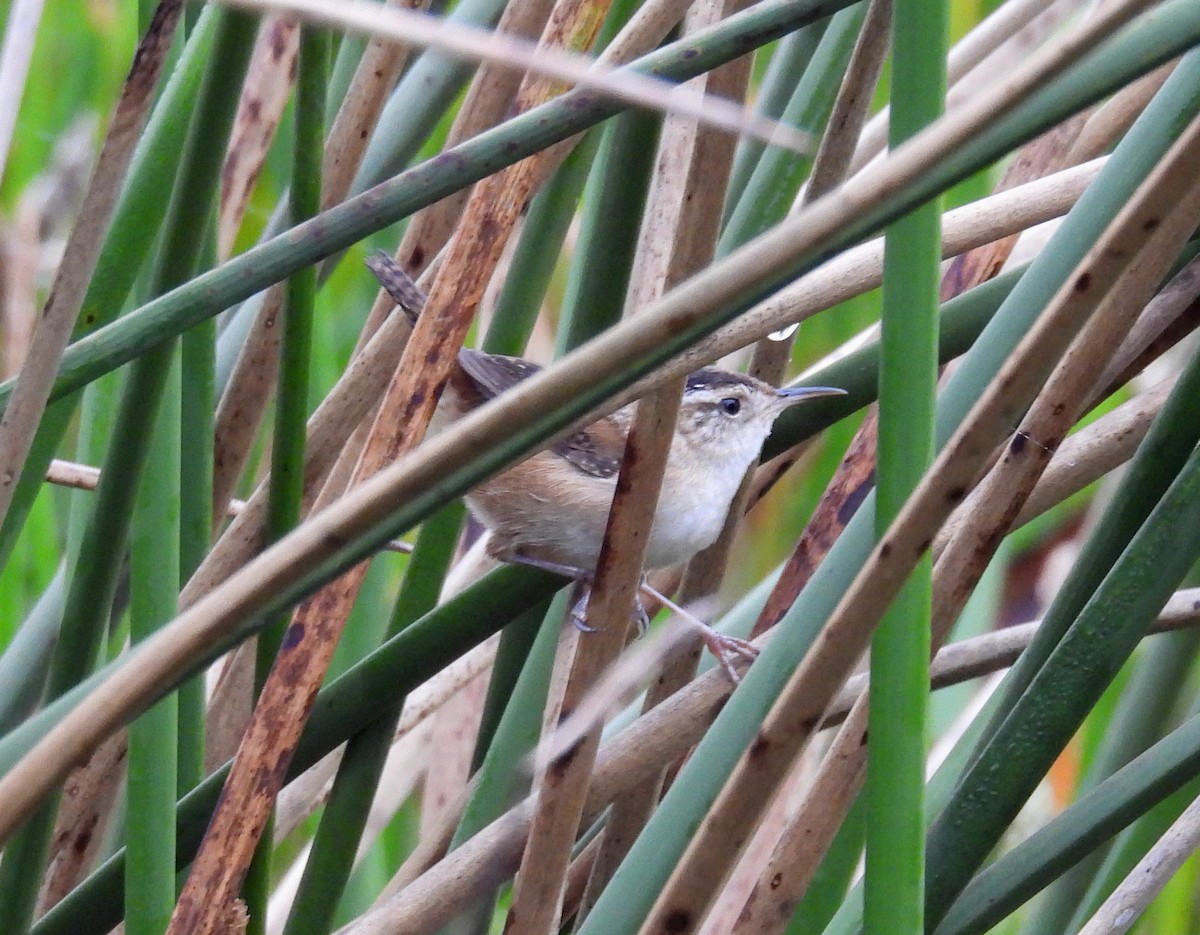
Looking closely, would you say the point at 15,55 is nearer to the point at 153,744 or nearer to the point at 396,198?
the point at 396,198

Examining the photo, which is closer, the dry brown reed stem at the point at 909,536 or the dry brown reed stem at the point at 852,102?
the dry brown reed stem at the point at 909,536

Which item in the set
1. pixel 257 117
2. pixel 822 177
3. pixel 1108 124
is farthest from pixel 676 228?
pixel 257 117

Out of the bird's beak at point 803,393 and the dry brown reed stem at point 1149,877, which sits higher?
the bird's beak at point 803,393

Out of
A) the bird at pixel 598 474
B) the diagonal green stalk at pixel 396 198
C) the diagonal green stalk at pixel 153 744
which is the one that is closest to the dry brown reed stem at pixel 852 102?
the bird at pixel 598 474

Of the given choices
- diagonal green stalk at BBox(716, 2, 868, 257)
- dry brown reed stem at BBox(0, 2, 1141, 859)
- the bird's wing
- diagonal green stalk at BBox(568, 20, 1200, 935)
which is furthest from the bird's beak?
dry brown reed stem at BBox(0, 2, 1141, 859)

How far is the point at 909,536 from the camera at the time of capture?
0.79m

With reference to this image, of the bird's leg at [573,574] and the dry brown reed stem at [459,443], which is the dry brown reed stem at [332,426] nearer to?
the bird's leg at [573,574]

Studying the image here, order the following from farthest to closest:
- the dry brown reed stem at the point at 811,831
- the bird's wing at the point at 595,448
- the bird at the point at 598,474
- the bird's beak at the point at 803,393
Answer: the bird's wing at the point at 595,448
the bird at the point at 598,474
the bird's beak at the point at 803,393
the dry brown reed stem at the point at 811,831

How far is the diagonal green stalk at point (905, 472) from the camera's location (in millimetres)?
776

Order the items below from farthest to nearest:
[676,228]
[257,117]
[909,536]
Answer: [257,117] < [676,228] < [909,536]

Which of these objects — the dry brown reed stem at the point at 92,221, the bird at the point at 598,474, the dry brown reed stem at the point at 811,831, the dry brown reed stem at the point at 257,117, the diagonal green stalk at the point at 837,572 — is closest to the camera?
the diagonal green stalk at the point at 837,572

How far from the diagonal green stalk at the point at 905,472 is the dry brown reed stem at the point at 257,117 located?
53.3 inches

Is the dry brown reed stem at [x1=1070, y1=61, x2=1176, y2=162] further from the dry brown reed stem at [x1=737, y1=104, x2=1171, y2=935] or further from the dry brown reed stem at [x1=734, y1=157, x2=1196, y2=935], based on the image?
the dry brown reed stem at [x1=737, y1=104, x2=1171, y2=935]

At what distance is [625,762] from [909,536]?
2.33 feet
